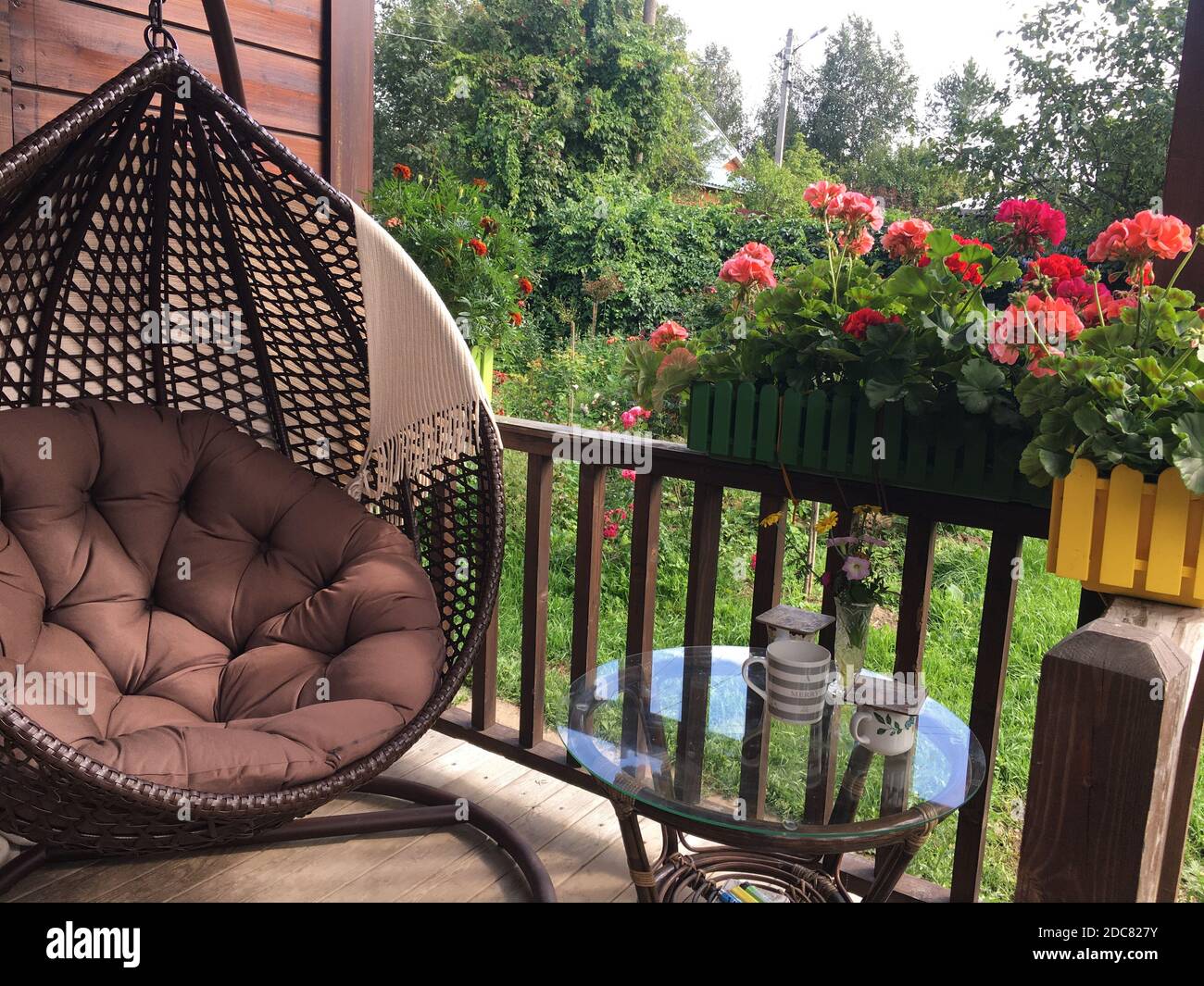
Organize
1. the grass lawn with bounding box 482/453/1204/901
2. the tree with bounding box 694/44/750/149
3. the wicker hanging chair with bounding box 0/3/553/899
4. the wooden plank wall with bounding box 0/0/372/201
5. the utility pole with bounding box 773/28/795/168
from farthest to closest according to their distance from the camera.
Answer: the tree with bounding box 694/44/750/149 < the utility pole with bounding box 773/28/795/168 < the grass lawn with bounding box 482/453/1204/901 < the wooden plank wall with bounding box 0/0/372/201 < the wicker hanging chair with bounding box 0/3/553/899

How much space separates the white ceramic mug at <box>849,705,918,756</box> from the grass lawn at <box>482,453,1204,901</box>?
4.49 ft

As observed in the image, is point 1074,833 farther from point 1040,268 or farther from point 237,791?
point 237,791

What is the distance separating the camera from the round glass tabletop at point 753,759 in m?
1.18

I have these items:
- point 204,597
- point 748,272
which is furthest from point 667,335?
point 204,597

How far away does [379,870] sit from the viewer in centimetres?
181

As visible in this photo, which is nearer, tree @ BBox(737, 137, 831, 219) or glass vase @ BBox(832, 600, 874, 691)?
glass vase @ BBox(832, 600, 874, 691)

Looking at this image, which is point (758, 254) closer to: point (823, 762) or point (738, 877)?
point (823, 762)

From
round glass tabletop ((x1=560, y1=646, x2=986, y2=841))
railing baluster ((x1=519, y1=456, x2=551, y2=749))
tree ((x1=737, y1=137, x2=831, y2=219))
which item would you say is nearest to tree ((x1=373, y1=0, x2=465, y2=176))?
tree ((x1=737, y1=137, x2=831, y2=219))

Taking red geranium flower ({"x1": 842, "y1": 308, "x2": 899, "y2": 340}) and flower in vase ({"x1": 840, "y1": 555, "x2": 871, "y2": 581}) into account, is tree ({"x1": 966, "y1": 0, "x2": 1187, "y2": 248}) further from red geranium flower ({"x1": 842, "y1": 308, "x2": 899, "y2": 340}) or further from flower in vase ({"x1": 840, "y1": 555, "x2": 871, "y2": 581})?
flower in vase ({"x1": 840, "y1": 555, "x2": 871, "y2": 581})

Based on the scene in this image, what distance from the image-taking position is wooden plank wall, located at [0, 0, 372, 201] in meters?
2.02

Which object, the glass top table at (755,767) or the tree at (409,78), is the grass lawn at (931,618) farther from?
the tree at (409,78)

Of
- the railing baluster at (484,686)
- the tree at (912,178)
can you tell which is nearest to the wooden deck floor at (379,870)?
the railing baluster at (484,686)

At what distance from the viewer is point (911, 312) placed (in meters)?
1.42
